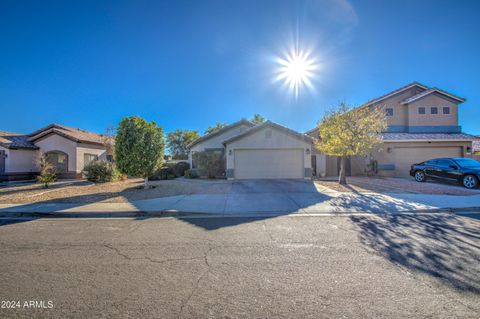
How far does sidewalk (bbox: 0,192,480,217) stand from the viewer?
678 centimetres

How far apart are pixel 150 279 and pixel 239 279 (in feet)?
4.43

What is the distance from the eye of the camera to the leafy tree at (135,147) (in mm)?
11336

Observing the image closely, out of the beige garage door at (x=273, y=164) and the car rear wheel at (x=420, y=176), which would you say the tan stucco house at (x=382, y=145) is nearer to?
the beige garage door at (x=273, y=164)

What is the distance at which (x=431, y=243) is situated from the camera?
4238 mm

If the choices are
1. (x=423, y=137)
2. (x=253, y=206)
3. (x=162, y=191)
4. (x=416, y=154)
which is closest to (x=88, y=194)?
(x=162, y=191)

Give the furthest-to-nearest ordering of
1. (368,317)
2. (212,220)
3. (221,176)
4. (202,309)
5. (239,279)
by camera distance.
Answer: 1. (221,176)
2. (212,220)
3. (239,279)
4. (202,309)
5. (368,317)

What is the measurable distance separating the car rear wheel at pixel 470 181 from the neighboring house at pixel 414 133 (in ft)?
18.1

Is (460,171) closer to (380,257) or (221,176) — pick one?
(380,257)

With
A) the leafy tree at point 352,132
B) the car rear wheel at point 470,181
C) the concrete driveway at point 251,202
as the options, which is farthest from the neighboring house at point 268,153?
the car rear wheel at point 470,181

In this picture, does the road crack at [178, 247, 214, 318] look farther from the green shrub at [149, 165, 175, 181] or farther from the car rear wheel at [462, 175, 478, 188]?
the green shrub at [149, 165, 175, 181]

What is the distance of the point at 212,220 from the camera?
6090 mm

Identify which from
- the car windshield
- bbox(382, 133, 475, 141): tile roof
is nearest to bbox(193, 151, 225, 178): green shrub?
bbox(382, 133, 475, 141): tile roof

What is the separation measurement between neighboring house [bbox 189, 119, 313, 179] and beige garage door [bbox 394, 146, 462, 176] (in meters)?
8.12

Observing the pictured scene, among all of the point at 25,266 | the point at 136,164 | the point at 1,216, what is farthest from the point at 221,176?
the point at 25,266
